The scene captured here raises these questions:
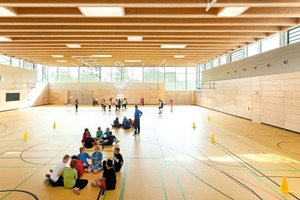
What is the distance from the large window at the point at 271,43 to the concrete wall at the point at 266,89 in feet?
1.88

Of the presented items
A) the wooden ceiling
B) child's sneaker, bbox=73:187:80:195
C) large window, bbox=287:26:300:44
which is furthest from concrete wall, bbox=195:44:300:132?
child's sneaker, bbox=73:187:80:195

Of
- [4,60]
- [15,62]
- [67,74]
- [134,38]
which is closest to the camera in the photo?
[134,38]

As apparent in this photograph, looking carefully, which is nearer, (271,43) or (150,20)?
(150,20)

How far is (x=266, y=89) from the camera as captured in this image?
1458 centimetres

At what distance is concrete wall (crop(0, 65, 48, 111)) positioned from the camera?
2227 centimetres

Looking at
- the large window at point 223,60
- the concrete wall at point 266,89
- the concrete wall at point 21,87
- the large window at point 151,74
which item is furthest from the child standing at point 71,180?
the large window at point 151,74

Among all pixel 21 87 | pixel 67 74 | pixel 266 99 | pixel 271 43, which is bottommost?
pixel 266 99

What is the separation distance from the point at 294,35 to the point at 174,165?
12083 millimetres

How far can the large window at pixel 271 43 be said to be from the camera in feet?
45.4

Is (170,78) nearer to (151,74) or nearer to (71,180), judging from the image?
(151,74)

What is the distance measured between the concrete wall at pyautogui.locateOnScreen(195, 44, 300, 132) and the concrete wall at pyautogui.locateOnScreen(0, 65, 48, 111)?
1000 inches

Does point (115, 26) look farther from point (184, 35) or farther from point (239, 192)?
point (239, 192)

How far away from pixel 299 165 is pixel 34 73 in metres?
31.9

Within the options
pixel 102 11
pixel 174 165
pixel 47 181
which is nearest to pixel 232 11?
pixel 102 11
